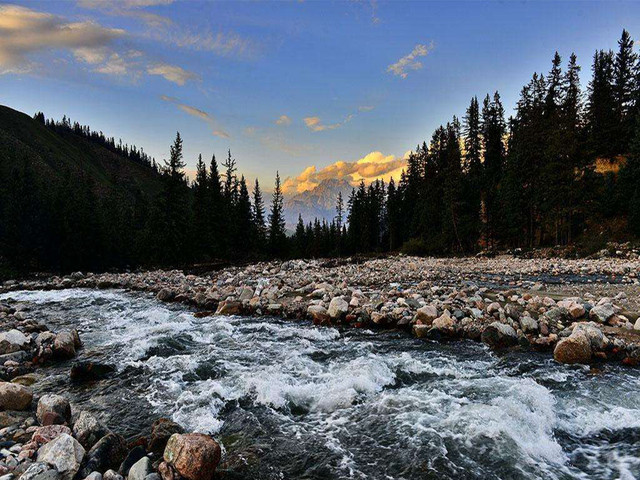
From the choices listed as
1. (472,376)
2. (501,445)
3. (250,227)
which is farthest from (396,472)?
(250,227)

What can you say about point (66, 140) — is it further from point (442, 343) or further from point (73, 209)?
point (442, 343)

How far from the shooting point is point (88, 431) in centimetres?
482

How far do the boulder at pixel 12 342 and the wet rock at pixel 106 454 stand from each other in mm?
6564

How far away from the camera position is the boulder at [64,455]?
4.06 meters

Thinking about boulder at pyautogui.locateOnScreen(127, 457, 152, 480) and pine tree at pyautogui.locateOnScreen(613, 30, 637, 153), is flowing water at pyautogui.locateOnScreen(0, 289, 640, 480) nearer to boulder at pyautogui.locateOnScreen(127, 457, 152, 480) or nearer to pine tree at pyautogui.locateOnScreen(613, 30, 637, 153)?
boulder at pyautogui.locateOnScreen(127, 457, 152, 480)

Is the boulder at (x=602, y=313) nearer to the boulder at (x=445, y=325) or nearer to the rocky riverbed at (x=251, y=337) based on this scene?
the rocky riverbed at (x=251, y=337)

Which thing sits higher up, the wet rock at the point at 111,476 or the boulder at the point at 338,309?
the boulder at the point at 338,309

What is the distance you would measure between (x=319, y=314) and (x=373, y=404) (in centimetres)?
597

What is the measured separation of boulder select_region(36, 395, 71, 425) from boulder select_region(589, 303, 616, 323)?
13331 millimetres

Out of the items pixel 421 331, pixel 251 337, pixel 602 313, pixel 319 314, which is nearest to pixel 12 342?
pixel 251 337

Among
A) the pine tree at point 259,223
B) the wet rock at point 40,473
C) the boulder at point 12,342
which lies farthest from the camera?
the pine tree at point 259,223

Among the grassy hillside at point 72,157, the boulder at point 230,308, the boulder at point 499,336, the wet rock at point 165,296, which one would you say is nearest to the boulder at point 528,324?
the boulder at point 499,336

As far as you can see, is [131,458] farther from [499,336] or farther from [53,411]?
[499,336]

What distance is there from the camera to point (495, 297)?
13797mm
